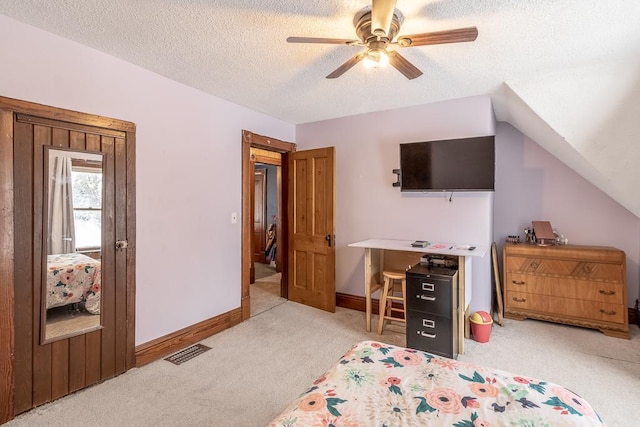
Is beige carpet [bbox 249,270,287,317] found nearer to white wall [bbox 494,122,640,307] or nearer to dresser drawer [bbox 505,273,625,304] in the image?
dresser drawer [bbox 505,273,625,304]

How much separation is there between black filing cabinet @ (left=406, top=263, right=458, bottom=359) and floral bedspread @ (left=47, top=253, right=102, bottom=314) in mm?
2665

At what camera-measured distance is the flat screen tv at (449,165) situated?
321 cm

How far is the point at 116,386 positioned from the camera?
7.84 feet

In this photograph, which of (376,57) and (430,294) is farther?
(430,294)

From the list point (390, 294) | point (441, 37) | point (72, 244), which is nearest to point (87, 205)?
point (72, 244)

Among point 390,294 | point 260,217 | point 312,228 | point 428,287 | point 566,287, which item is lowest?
point 390,294

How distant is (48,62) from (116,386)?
2.44 metres

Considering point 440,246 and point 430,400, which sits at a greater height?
point 440,246

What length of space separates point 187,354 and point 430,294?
232 centimetres

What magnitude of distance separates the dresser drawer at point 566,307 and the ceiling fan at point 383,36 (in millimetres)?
3020

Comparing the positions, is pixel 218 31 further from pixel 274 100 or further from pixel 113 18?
pixel 274 100

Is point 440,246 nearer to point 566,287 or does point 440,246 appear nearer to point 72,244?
point 566,287

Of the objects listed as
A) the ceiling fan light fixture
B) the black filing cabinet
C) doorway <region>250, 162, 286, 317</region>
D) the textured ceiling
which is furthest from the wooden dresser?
doorway <region>250, 162, 286, 317</region>

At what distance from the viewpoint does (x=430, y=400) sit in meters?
1.21
